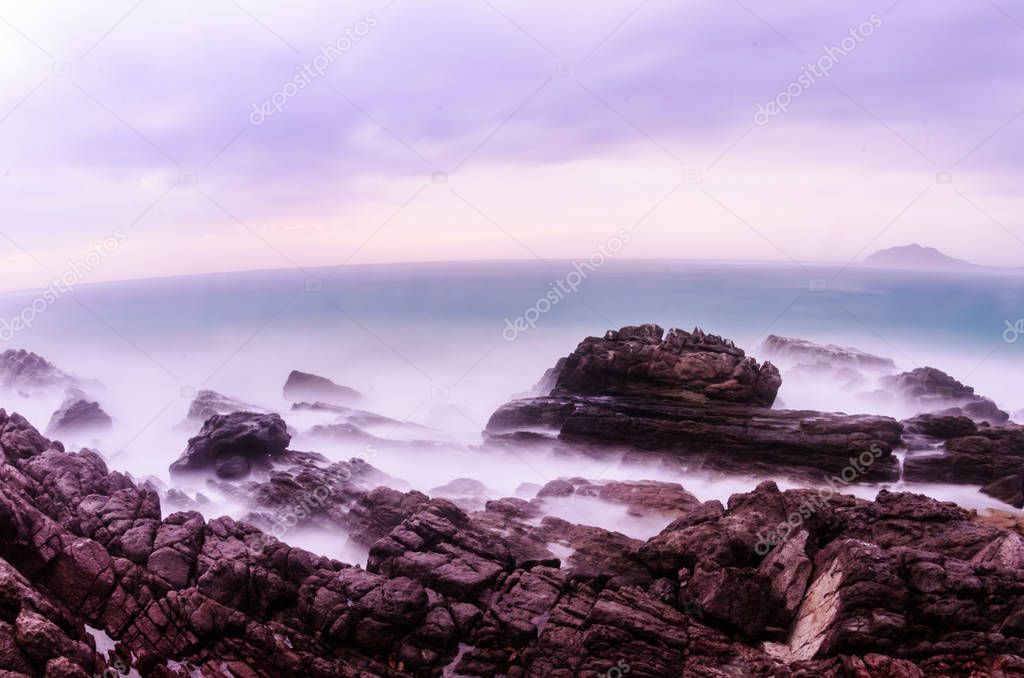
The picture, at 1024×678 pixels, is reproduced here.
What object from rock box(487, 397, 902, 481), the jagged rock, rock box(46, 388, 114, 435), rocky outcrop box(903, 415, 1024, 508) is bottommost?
rock box(46, 388, 114, 435)

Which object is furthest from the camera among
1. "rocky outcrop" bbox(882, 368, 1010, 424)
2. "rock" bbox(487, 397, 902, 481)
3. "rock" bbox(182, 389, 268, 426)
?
"rock" bbox(182, 389, 268, 426)

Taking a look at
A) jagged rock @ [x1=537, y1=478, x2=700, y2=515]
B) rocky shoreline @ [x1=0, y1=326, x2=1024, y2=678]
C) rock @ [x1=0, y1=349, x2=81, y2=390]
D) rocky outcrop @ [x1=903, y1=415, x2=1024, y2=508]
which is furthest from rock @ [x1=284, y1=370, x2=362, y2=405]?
rocky outcrop @ [x1=903, y1=415, x2=1024, y2=508]

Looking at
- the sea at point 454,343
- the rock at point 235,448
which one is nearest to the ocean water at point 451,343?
the sea at point 454,343

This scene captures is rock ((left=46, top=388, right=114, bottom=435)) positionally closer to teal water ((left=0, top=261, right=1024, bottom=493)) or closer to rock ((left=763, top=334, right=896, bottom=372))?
teal water ((left=0, top=261, right=1024, bottom=493))

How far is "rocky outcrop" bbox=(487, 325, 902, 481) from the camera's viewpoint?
18.9 m

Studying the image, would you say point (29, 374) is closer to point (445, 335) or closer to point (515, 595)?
point (445, 335)

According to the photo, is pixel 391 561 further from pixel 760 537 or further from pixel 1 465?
pixel 1 465

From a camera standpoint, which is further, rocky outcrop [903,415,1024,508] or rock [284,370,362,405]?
rock [284,370,362,405]

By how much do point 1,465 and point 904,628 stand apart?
19.2 m

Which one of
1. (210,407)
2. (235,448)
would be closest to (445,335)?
(210,407)

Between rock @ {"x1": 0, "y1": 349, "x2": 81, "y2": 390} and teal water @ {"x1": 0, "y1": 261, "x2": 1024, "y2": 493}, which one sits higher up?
teal water @ {"x1": 0, "y1": 261, "x2": 1024, "y2": 493}

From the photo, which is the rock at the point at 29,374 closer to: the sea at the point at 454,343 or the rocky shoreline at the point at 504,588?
the sea at the point at 454,343

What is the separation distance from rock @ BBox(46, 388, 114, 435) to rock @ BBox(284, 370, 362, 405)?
864cm

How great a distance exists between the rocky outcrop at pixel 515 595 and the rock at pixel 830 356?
2084cm
